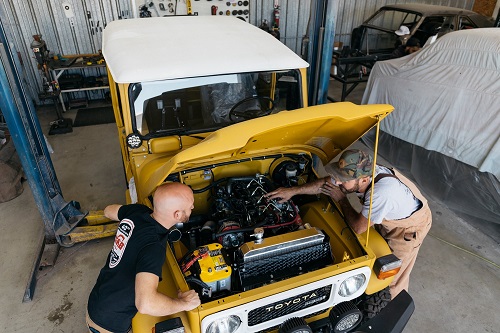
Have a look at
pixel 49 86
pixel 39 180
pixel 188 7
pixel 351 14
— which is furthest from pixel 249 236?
pixel 351 14

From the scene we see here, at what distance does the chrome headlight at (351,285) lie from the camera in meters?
2.16

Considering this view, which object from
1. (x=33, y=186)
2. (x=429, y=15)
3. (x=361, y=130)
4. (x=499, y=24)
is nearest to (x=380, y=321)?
(x=361, y=130)

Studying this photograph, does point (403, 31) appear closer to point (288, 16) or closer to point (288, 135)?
point (288, 16)

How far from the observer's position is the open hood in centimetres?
187

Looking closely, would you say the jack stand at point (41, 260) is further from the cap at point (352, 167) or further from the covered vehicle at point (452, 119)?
the covered vehicle at point (452, 119)

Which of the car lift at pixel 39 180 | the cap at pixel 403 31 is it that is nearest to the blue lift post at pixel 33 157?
the car lift at pixel 39 180

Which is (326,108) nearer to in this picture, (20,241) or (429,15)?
(20,241)

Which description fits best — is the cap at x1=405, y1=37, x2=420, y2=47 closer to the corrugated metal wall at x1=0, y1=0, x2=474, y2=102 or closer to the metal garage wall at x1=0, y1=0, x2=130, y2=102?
the corrugated metal wall at x1=0, y1=0, x2=474, y2=102

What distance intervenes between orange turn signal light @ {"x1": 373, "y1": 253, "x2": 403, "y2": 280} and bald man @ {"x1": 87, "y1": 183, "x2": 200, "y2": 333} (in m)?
1.18

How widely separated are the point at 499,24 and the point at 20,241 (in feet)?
31.5

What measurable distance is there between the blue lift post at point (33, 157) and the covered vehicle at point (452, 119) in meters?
4.34

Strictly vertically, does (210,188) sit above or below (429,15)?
below

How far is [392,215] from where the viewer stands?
2529 millimetres

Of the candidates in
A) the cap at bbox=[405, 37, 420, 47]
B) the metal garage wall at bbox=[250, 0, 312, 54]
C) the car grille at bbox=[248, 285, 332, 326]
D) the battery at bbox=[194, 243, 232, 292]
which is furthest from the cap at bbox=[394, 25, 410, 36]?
the battery at bbox=[194, 243, 232, 292]
